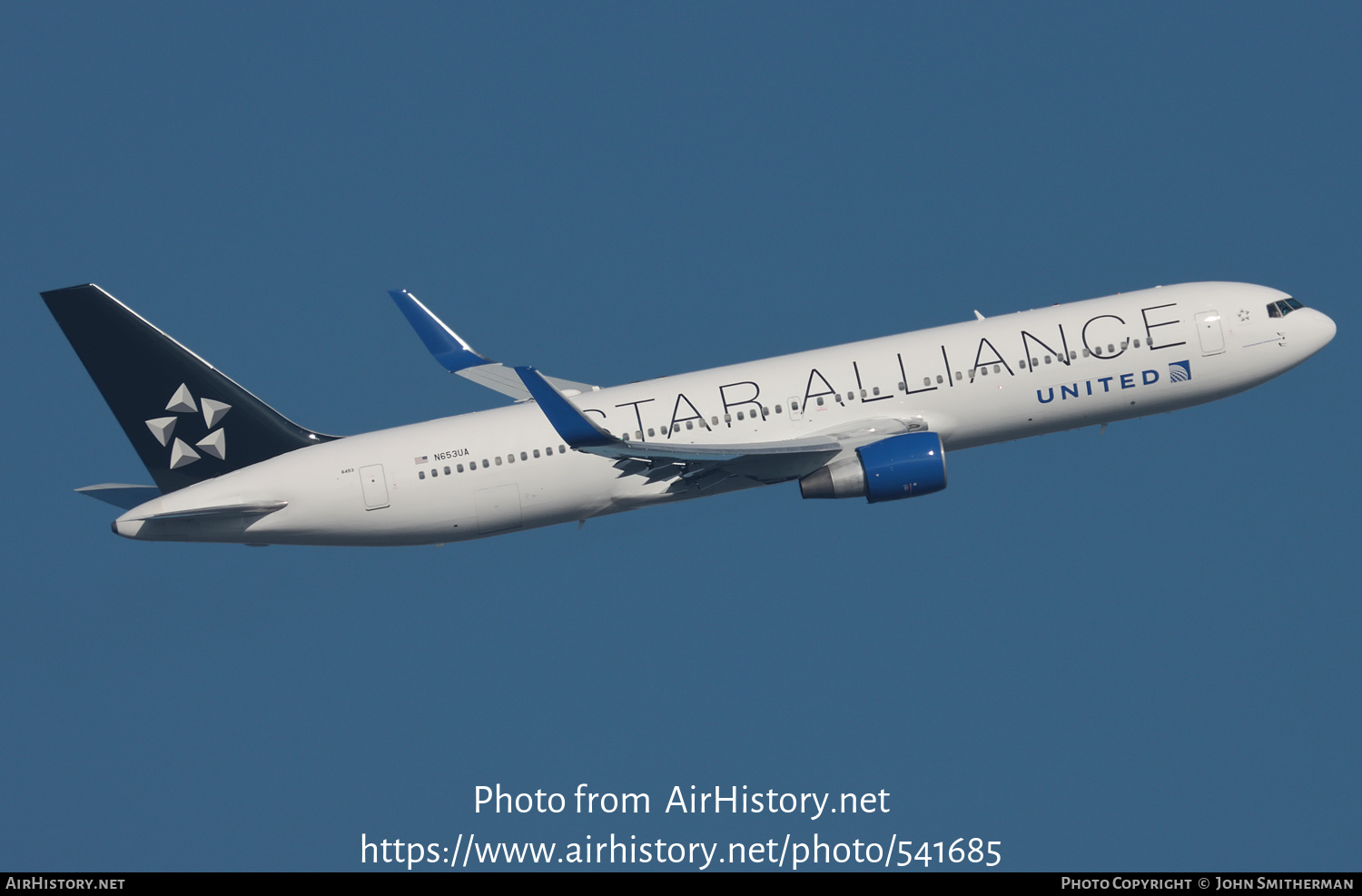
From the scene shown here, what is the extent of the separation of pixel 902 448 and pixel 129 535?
24267mm

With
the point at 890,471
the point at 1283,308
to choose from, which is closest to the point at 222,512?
the point at 890,471

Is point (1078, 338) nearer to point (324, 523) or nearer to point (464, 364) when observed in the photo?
point (464, 364)

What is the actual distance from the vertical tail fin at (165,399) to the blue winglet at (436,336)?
6921 mm

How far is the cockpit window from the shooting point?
54.6 metres

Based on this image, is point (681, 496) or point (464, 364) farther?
point (464, 364)

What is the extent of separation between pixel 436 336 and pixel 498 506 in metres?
8.94

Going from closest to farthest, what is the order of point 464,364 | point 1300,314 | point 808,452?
point 808,452, point 1300,314, point 464,364

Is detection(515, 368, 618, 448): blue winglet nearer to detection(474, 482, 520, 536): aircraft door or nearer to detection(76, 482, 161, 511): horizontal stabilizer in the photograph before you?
detection(474, 482, 520, 536): aircraft door

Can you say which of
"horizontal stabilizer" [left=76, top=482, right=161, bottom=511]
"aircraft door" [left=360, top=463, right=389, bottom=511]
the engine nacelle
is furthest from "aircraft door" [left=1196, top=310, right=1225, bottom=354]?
→ "horizontal stabilizer" [left=76, top=482, right=161, bottom=511]

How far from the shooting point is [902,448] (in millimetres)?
51312

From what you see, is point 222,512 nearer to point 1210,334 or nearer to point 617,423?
point 617,423

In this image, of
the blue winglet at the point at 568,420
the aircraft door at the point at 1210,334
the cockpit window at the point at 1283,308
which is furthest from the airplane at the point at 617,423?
the blue winglet at the point at 568,420

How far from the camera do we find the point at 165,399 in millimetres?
52812

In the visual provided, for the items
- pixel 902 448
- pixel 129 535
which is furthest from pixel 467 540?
pixel 902 448
